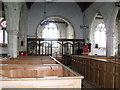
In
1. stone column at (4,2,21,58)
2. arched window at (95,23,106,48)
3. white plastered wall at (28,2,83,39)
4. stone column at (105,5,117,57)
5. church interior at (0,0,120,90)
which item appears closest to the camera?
church interior at (0,0,120,90)


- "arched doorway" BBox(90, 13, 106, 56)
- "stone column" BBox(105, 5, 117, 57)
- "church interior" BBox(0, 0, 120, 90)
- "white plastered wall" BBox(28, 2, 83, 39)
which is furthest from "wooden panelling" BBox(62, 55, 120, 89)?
"arched doorway" BBox(90, 13, 106, 56)

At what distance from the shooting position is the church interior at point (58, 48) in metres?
2.52

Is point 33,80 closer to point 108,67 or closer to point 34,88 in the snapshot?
point 34,88

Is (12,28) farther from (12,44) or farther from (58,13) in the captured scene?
(58,13)

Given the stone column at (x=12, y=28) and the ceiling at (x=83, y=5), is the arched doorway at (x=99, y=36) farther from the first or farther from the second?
the stone column at (x=12, y=28)

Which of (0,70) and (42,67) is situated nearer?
(0,70)

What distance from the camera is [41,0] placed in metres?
15.2

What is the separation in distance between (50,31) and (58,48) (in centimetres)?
294

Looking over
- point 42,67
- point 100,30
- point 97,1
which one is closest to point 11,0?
point 42,67

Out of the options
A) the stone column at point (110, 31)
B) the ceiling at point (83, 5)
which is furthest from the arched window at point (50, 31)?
the stone column at point (110, 31)

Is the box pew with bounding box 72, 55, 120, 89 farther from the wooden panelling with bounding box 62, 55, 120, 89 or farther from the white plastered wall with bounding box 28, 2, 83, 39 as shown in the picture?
the white plastered wall with bounding box 28, 2, 83, 39

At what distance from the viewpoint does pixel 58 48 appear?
77.5ft

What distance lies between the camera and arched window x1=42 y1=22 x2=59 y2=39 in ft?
78.2

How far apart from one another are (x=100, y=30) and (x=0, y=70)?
57.7 feet
